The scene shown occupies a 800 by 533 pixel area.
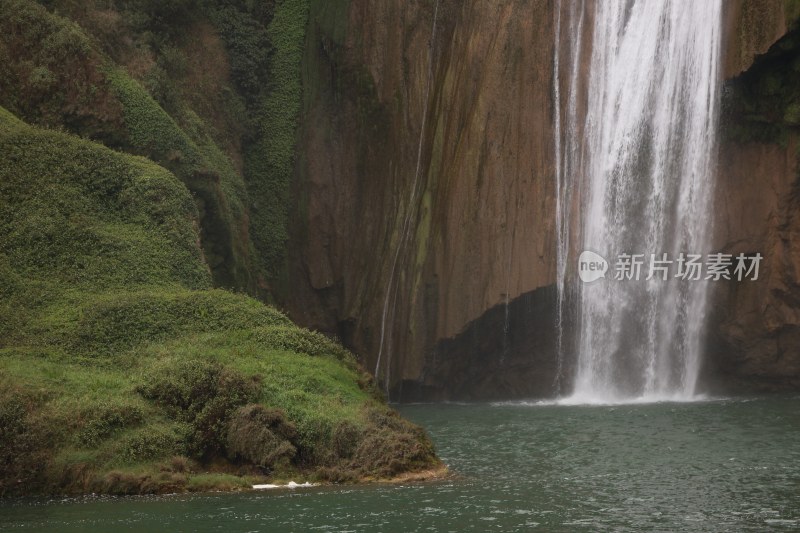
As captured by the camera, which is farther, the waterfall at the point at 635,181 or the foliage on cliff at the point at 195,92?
the foliage on cliff at the point at 195,92

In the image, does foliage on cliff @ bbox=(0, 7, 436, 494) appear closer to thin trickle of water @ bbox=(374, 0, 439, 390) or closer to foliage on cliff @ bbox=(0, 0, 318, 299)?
foliage on cliff @ bbox=(0, 0, 318, 299)

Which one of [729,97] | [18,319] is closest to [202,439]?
[18,319]

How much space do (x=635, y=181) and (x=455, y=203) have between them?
4.91m

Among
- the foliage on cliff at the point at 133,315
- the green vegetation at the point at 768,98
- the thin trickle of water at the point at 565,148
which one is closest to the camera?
the foliage on cliff at the point at 133,315

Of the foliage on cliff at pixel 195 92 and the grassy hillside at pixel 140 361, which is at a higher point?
the foliage on cliff at pixel 195 92

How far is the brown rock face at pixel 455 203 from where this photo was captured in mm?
30625

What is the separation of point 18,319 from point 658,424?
12.7 meters

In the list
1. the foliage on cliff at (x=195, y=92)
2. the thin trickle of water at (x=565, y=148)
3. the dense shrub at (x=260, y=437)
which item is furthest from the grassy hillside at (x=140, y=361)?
the thin trickle of water at (x=565, y=148)

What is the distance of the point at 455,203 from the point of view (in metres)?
33.8

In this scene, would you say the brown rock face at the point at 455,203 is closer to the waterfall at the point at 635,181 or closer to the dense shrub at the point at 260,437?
the waterfall at the point at 635,181

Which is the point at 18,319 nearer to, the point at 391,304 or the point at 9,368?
the point at 9,368

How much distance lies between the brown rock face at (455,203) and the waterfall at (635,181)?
539mm

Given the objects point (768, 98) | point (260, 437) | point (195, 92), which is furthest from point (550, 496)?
point (195, 92)

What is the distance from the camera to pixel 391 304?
116 feet
